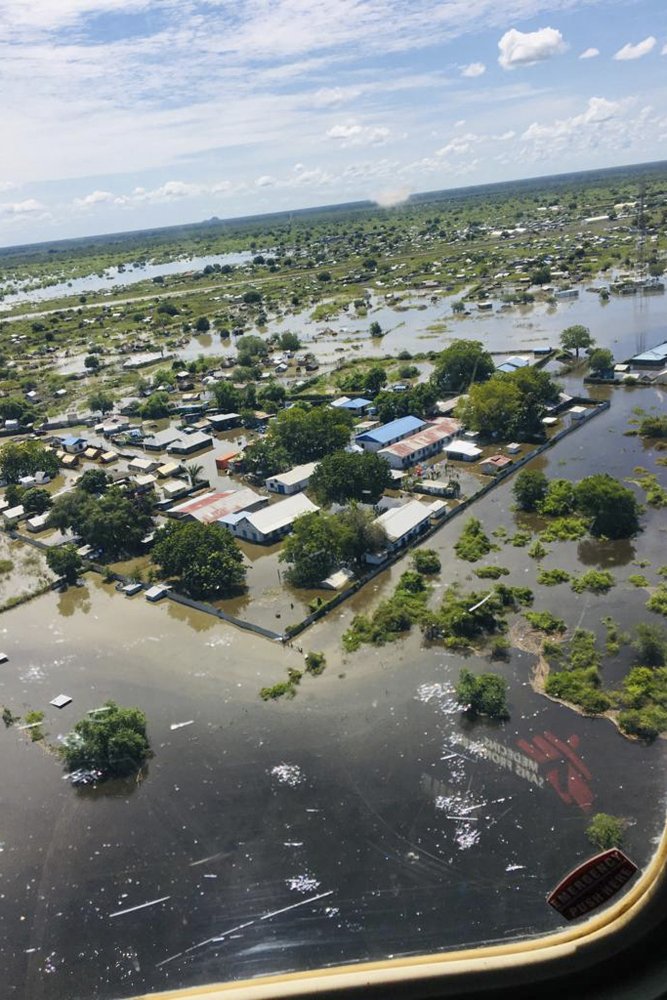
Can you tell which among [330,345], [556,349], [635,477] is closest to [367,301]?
[330,345]

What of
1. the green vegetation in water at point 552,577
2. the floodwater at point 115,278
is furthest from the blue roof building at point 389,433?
the floodwater at point 115,278

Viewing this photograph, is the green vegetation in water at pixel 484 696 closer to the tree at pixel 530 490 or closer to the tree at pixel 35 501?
the tree at pixel 530 490

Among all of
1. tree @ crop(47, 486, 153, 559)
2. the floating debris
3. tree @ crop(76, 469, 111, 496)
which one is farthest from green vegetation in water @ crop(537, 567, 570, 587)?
tree @ crop(76, 469, 111, 496)

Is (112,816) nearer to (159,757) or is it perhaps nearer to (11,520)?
(159,757)

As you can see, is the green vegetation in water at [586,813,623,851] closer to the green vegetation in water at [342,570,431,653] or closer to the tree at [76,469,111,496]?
the green vegetation in water at [342,570,431,653]

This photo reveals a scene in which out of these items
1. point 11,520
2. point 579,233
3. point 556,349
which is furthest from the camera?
point 579,233

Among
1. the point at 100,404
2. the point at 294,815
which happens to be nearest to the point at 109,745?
the point at 294,815
